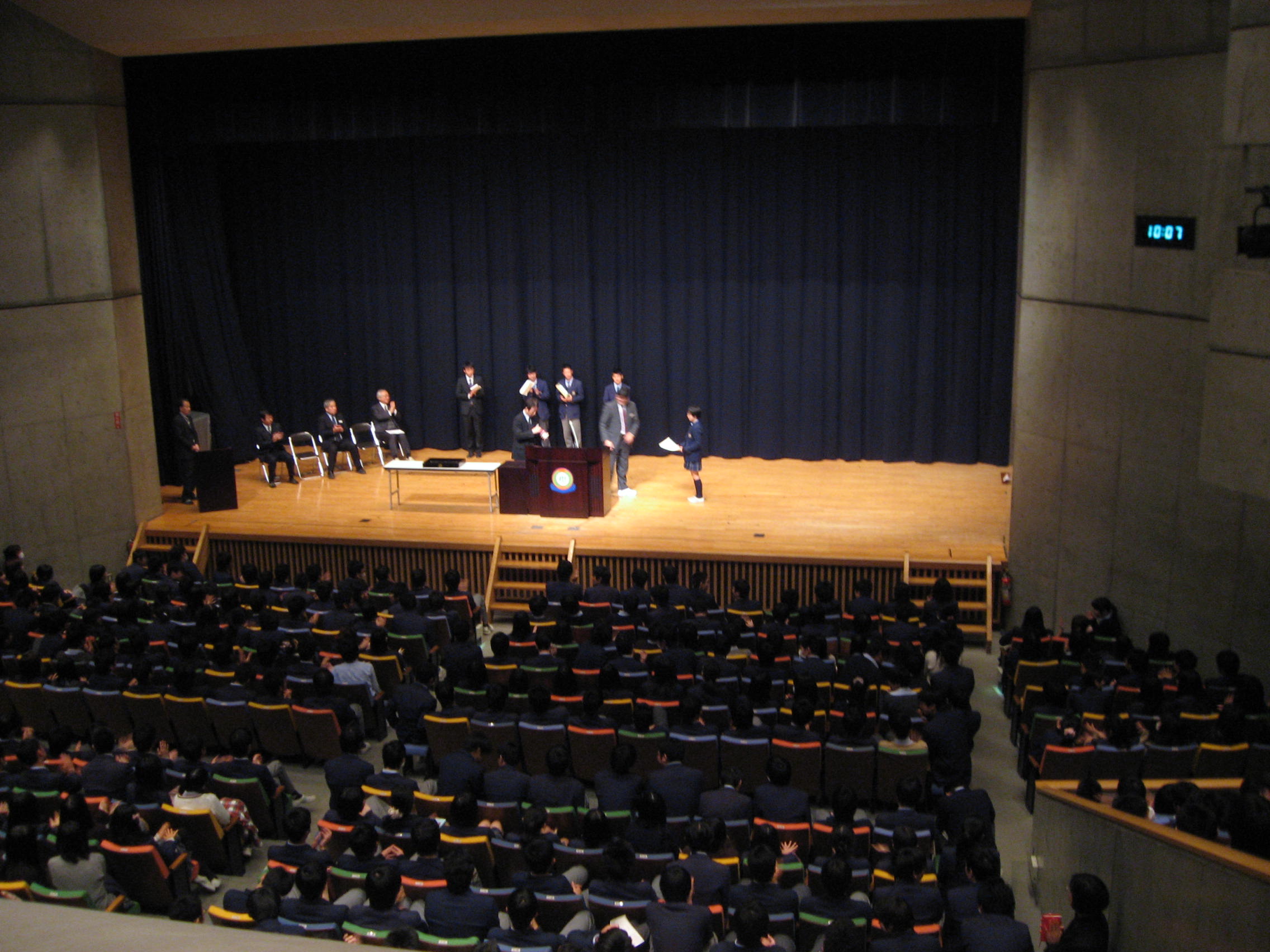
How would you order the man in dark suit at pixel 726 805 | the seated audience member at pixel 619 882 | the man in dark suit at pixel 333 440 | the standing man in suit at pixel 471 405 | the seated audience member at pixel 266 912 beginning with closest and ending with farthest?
the seated audience member at pixel 266 912 → the seated audience member at pixel 619 882 → the man in dark suit at pixel 726 805 → the man in dark suit at pixel 333 440 → the standing man in suit at pixel 471 405

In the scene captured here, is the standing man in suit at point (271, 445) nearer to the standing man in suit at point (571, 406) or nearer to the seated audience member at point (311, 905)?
the standing man in suit at point (571, 406)

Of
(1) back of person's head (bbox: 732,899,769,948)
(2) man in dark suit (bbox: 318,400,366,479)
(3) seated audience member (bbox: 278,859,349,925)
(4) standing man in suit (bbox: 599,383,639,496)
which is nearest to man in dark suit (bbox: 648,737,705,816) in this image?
(1) back of person's head (bbox: 732,899,769,948)

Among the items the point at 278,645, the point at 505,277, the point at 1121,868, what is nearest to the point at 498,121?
the point at 505,277

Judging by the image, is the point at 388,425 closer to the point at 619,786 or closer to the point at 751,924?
the point at 619,786

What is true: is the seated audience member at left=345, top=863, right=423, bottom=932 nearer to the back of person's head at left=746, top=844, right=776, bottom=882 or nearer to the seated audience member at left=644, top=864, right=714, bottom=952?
Result: the seated audience member at left=644, top=864, right=714, bottom=952

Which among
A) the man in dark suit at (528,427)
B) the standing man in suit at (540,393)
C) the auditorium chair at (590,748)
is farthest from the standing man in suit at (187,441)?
the auditorium chair at (590,748)

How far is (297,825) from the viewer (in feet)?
20.6

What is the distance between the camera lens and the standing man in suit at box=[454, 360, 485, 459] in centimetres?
1622

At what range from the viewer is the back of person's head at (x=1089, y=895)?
5.16 m

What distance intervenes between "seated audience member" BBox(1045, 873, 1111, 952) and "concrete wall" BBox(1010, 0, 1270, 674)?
3256 millimetres

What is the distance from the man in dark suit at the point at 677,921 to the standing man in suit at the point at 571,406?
1052cm

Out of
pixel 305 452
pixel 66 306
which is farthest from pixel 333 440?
pixel 66 306

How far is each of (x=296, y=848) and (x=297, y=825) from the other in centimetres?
12

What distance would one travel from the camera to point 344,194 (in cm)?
1712
